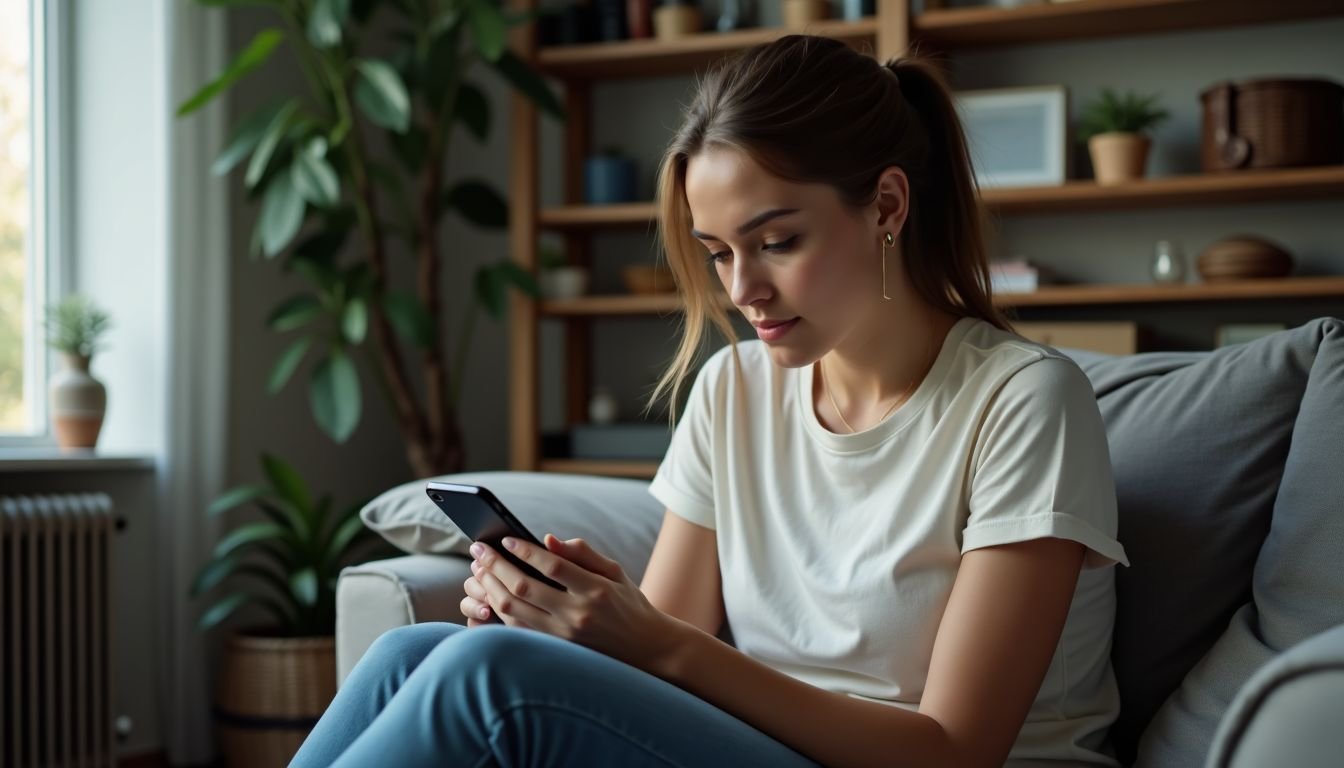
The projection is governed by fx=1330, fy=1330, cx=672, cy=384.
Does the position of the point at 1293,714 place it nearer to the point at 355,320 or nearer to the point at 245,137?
the point at 355,320

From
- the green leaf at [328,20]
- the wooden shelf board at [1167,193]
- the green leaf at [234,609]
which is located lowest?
the green leaf at [234,609]

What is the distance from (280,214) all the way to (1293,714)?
7.57 ft

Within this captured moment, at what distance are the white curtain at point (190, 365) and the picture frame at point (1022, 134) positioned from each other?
1.65m

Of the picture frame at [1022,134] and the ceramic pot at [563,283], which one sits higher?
the picture frame at [1022,134]

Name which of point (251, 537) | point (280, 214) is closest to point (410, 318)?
point (280, 214)

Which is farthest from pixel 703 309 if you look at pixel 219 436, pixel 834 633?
pixel 219 436

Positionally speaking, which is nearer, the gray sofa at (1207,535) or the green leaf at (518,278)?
the gray sofa at (1207,535)

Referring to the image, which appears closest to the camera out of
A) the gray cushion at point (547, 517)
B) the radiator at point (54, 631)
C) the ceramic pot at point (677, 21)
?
the gray cushion at point (547, 517)

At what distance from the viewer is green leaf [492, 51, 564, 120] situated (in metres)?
2.95

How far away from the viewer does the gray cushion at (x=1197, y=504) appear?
1.28 metres

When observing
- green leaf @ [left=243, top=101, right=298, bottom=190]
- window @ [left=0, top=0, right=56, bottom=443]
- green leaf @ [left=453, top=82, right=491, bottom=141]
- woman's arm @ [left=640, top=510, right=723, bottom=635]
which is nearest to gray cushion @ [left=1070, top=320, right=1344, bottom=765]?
woman's arm @ [left=640, top=510, right=723, bottom=635]

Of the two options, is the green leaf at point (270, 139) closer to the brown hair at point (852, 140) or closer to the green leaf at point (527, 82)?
the green leaf at point (527, 82)

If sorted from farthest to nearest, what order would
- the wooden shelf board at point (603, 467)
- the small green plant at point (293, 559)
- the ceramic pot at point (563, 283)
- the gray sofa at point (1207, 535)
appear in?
1. the ceramic pot at point (563, 283)
2. the wooden shelf board at point (603, 467)
3. the small green plant at point (293, 559)
4. the gray sofa at point (1207, 535)

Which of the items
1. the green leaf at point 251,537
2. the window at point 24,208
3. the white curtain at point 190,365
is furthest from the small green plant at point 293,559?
the window at point 24,208
